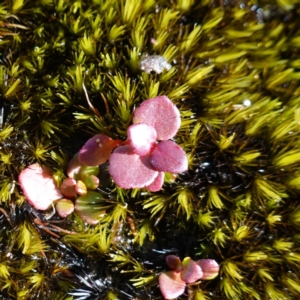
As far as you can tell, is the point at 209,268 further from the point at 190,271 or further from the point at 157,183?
the point at 157,183

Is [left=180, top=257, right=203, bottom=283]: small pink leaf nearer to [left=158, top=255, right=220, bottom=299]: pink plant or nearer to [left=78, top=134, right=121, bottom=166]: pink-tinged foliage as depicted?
[left=158, top=255, right=220, bottom=299]: pink plant

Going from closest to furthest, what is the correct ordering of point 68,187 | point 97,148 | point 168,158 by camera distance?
1. point 168,158
2. point 97,148
3. point 68,187

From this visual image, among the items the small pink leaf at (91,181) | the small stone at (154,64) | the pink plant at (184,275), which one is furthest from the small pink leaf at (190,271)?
the small stone at (154,64)

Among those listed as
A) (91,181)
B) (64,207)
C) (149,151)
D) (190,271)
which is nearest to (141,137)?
(149,151)

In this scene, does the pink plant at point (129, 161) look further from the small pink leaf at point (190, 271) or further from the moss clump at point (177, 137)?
the small pink leaf at point (190, 271)

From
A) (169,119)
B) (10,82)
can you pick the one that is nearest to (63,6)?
(10,82)

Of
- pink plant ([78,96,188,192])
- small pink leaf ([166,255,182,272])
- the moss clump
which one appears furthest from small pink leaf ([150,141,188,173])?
small pink leaf ([166,255,182,272])
